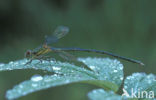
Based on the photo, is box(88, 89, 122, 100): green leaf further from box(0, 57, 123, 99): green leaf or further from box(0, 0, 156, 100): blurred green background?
box(0, 0, 156, 100): blurred green background

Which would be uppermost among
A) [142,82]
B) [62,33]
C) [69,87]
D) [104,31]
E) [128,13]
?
[128,13]

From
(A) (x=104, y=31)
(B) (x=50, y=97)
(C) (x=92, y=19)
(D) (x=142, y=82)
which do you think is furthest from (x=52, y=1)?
(D) (x=142, y=82)

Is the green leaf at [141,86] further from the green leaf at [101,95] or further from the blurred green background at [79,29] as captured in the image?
the blurred green background at [79,29]

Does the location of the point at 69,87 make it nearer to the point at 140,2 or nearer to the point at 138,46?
the point at 138,46

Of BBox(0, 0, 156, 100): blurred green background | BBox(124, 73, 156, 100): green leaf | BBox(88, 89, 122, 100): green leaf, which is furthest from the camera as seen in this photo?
BBox(0, 0, 156, 100): blurred green background

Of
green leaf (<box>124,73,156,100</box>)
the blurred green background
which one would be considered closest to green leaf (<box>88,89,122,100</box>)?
green leaf (<box>124,73,156,100</box>)

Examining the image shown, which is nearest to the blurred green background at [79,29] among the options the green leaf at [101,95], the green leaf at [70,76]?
the green leaf at [70,76]
